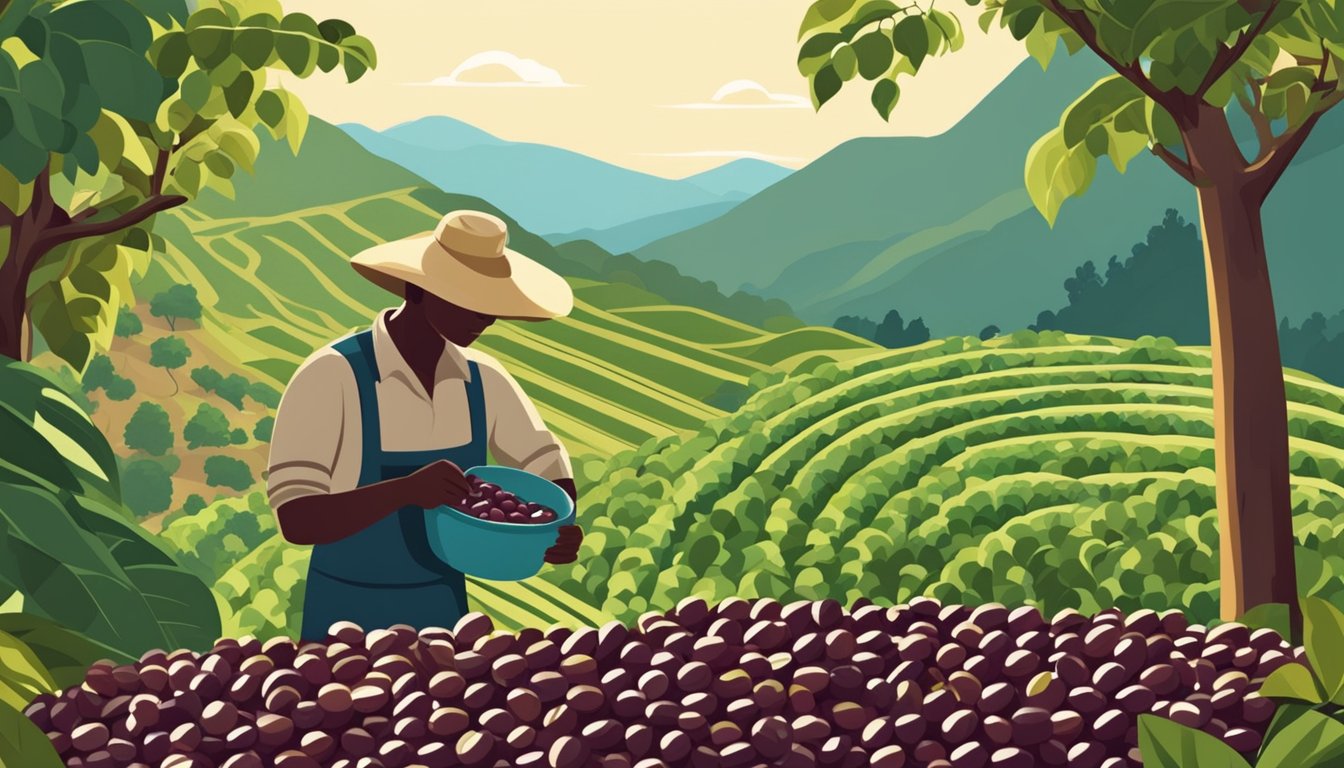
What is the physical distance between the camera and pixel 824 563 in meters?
6.59

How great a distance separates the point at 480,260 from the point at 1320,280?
10.5 metres

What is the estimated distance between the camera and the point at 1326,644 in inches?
79.0

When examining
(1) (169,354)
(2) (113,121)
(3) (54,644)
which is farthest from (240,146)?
(1) (169,354)

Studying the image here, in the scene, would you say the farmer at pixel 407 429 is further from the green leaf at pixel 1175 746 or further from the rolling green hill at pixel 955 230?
the rolling green hill at pixel 955 230

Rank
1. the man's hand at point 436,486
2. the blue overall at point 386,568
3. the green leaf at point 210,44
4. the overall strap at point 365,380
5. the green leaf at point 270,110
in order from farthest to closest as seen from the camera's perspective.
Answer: the green leaf at point 270,110
the green leaf at point 210,44
the blue overall at point 386,568
the overall strap at point 365,380
the man's hand at point 436,486

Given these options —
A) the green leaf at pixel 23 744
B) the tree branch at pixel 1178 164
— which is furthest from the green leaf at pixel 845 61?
the green leaf at pixel 23 744

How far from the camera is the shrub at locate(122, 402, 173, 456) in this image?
10273mm

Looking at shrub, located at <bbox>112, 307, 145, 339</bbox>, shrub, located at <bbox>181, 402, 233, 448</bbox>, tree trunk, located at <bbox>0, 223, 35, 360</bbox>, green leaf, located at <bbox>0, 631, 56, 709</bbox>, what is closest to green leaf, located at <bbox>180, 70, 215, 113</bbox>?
tree trunk, located at <bbox>0, 223, 35, 360</bbox>

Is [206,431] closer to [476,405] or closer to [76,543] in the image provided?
[76,543]

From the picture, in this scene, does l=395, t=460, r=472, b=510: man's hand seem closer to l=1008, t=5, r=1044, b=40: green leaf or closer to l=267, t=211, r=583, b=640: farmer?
l=267, t=211, r=583, b=640: farmer

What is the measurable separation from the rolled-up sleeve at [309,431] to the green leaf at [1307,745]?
2.01 meters

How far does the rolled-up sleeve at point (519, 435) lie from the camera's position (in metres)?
3.48

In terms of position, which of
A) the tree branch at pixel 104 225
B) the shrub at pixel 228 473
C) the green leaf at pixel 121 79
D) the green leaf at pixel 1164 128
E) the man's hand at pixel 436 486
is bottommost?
the shrub at pixel 228 473

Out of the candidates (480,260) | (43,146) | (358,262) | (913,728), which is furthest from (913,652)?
(43,146)
